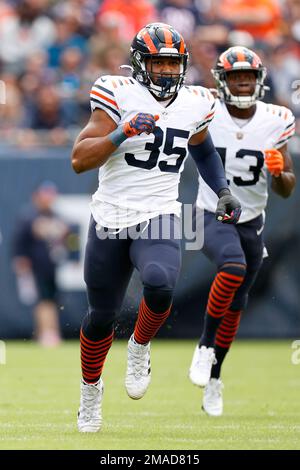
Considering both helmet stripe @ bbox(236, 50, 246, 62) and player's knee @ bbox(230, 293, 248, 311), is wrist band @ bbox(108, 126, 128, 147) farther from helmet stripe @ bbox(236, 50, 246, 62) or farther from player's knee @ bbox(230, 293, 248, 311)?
player's knee @ bbox(230, 293, 248, 311)

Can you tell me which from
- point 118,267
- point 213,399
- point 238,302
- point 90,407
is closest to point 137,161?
point 118,267

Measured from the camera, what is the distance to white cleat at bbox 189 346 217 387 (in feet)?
20.5

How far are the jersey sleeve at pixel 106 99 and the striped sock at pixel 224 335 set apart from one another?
185 cm

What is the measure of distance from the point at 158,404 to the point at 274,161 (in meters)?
1.77

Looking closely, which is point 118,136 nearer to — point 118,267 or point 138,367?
point 118,267

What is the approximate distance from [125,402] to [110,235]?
1.94 m

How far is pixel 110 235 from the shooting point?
537 cm

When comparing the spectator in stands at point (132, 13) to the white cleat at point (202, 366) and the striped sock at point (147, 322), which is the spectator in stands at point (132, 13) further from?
the striped sock at point (147, 322)

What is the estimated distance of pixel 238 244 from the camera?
6.46 meters

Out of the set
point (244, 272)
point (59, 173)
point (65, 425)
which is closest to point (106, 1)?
point (59, 173)

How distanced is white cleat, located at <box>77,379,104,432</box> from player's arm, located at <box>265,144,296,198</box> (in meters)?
1.65

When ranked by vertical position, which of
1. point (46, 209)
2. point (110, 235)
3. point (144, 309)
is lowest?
point (46, 209)

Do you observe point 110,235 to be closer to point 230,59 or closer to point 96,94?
point 96,94

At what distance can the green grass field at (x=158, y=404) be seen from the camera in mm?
5188
